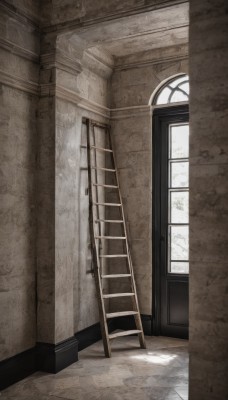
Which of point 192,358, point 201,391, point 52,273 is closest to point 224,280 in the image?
point 192,358

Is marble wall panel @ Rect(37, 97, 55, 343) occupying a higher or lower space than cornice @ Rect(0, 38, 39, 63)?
lower

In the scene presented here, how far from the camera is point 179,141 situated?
552 cm

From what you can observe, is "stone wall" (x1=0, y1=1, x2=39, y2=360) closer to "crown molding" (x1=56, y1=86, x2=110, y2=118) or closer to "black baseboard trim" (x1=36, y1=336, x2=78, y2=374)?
"black baseboard trim" (x1=36, y1=336, x2=78, y2=374)

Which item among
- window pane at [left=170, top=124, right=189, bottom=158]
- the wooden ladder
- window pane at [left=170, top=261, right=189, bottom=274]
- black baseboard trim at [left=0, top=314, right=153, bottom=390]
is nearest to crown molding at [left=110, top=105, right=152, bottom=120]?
the wooden ladder

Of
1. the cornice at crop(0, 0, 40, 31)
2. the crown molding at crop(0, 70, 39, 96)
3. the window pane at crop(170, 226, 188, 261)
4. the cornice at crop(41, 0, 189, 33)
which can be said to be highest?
the cornice at crop(0, 0, 40, 31)

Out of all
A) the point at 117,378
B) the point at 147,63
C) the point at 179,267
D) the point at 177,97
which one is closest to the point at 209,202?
the point at 117,378

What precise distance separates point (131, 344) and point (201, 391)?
2.19 meters

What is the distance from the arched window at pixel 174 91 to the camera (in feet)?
17.9

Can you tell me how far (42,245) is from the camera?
14.3 feet

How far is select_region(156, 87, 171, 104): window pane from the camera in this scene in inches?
220

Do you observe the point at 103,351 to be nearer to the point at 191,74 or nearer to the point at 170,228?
the point at 170,228

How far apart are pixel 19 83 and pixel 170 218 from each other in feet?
8.80

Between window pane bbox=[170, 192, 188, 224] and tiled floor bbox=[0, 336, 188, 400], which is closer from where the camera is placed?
tiled floor bbox=[0, 336, 188, 400]

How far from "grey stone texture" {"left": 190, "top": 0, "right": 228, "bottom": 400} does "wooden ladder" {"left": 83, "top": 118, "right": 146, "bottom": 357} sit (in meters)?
1.85
